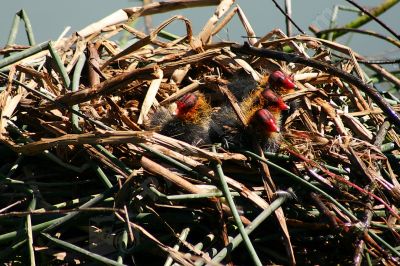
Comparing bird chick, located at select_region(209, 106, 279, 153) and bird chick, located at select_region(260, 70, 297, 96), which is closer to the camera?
bird chick, located at select_region(209, 106, 279, 153)

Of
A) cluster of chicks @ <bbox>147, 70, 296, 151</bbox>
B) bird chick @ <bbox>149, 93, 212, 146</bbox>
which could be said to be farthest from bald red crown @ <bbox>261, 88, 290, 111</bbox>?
bird chick @ <bbox>149, 93, 212, 146</bbox>

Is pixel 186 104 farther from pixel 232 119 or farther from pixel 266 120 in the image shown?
pixel 266 120

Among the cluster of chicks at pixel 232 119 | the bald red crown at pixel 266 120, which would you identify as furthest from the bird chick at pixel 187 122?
the bald red crown at pixel 266 120

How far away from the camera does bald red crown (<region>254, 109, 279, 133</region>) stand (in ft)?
6.72

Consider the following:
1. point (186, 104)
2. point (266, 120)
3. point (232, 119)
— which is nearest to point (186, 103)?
point (186, 104)

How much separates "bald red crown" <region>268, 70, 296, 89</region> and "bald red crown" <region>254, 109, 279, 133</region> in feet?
0.53

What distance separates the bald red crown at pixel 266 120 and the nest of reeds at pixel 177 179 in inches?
2.0

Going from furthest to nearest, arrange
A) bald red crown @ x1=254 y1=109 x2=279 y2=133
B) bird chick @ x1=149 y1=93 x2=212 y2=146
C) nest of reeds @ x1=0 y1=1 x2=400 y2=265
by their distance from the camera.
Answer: bird chick @ x1=149 y1=93 x2=212 y2=146 → bald red crown @ x1=254 y1=109 x2=279 y2=133 → nest of reeds @ x1=0 y1=1 x2=400 y2=265

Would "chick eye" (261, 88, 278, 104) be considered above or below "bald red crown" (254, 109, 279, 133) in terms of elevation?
above

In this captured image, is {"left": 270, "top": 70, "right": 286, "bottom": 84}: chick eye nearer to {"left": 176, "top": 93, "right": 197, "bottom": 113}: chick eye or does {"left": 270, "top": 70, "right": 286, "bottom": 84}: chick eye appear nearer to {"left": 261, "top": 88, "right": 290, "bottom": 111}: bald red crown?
{"left": 261, "top": 88, "right": 290, "bottom": 111}: bald red crown

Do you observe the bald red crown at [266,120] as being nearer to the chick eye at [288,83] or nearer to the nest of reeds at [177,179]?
the nest of reeds at [177,179]

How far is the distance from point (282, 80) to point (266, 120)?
20cm

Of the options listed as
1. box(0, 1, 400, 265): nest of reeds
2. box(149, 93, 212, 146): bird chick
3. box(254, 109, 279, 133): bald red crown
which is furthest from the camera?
box(149, 93, 212, 146): bird chick

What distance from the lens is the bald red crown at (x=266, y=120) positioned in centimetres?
205
